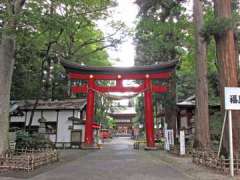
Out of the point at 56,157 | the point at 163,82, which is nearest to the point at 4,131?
the point at 56,157

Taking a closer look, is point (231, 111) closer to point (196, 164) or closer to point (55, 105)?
point (196, 164)

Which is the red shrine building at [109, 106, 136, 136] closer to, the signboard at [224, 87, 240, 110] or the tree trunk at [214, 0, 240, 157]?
the tree trunk at [214, 0, 240, 157]

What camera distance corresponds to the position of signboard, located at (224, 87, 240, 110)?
8297 mm

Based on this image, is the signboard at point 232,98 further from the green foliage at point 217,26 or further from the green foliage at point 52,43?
the green foliage at point 52,43

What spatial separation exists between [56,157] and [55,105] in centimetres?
1123

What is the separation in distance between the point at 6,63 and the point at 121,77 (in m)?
11.4

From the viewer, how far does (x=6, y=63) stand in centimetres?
1048

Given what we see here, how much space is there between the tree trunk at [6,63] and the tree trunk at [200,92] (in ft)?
27.0

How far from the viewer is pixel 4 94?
33.8 feet

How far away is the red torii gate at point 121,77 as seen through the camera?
784 inches

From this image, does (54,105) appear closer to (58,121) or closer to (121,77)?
(58,121)

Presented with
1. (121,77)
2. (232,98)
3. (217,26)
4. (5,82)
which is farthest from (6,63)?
(121,77)

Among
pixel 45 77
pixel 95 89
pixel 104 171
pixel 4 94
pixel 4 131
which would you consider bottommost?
pixel 104 171

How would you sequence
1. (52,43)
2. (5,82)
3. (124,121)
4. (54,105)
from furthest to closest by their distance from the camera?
(124,121) → (54,105) → (52,43) → (5,82)
